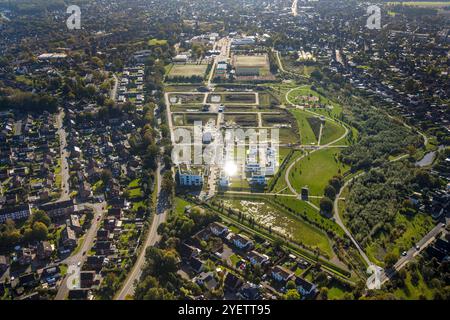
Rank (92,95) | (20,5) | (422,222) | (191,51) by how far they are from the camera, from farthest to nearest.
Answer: (20,5)
(191,51)
(92,95)
(422,222)

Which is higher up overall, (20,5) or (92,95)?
(20,5)

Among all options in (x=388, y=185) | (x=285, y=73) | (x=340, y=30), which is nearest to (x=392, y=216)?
(x=388, y=185)

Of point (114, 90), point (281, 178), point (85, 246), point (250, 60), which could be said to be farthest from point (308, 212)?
point (250, 60)

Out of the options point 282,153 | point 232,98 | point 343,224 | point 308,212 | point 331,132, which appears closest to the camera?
point 343,224

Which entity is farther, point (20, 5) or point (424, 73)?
point (20, 5)

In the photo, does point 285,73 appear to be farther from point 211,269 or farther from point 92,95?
point 211,269

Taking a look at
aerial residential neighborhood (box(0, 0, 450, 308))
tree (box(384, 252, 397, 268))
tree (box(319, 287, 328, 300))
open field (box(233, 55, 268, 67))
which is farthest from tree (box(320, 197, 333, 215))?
open field (box(233, 55, 268, 67))

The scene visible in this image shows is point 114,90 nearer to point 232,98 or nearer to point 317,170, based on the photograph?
point 232,98

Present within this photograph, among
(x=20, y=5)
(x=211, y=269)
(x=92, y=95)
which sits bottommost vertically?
(x=211, y=269)
